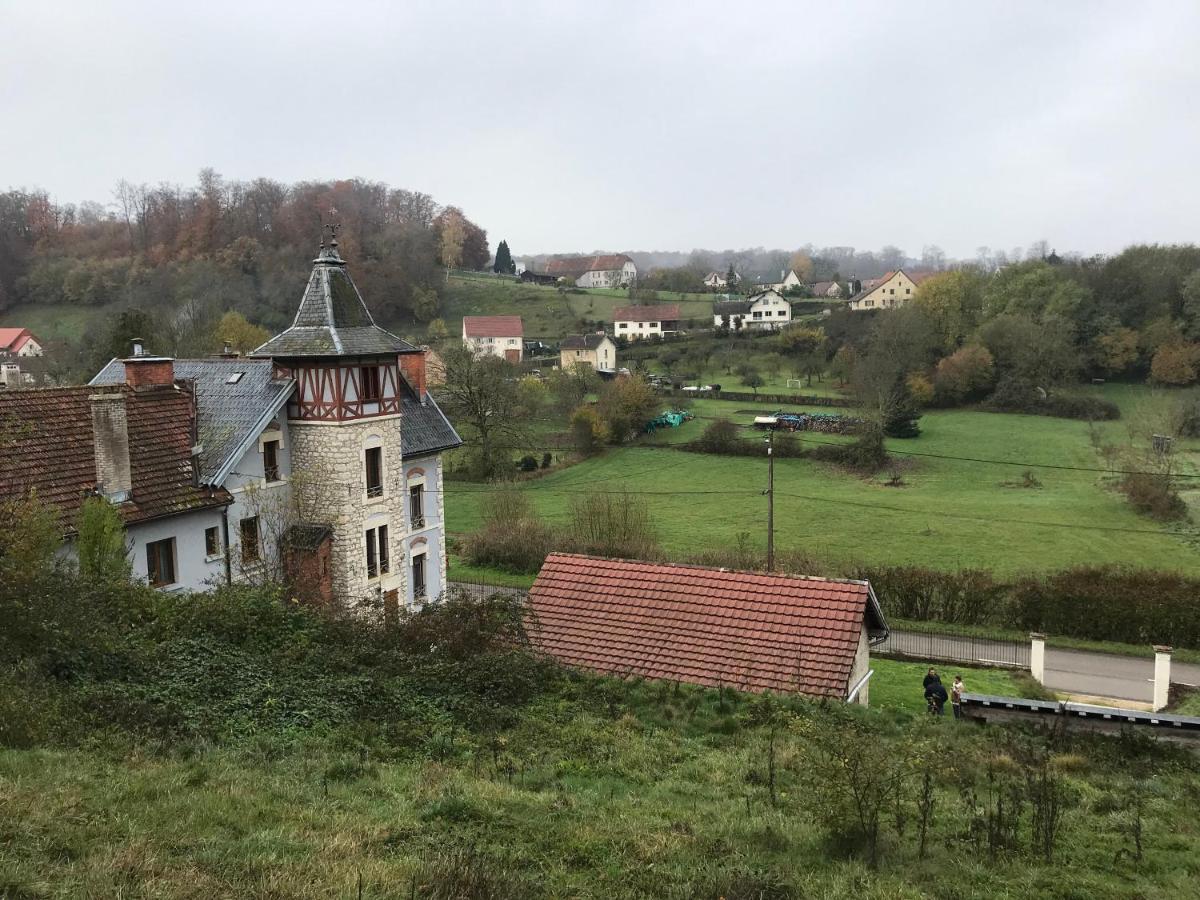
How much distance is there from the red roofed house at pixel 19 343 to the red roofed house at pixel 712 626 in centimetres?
8184

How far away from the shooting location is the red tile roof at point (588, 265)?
482 feet

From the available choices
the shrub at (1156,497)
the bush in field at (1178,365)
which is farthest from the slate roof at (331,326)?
the bush in field at (1178,365)

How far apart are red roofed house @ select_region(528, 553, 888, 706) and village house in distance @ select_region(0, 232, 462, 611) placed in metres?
6.37

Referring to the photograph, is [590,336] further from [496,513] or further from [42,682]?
[42,682]

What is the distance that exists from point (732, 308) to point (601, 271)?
4893 cm

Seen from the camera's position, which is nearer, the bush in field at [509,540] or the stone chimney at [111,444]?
the stone chimney at [111,444]

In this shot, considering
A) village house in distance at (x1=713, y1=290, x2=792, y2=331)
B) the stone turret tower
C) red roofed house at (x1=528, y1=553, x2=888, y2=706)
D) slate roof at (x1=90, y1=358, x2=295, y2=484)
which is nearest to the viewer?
red roofed house at (x1=528, y1=553, x2=888, y2=706)

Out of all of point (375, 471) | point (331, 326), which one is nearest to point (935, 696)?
point (375, 471)

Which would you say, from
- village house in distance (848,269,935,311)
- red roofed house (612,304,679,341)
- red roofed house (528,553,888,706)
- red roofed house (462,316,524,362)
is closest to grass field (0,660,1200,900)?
red roofed house (528,553,888,706)

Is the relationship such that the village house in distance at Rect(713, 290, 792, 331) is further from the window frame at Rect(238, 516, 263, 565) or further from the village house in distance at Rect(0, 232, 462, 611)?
the window frame at Rect(238, 516, 263, 565)

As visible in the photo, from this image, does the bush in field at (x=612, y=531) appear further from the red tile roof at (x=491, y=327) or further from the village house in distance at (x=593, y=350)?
the red tile roof at (x=491, y=327)

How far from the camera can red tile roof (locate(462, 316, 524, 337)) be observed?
298 feet

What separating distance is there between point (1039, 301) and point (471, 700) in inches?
2834

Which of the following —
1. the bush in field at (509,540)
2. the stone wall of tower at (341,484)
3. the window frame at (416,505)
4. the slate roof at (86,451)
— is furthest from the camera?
the bush in field at (509,540)
